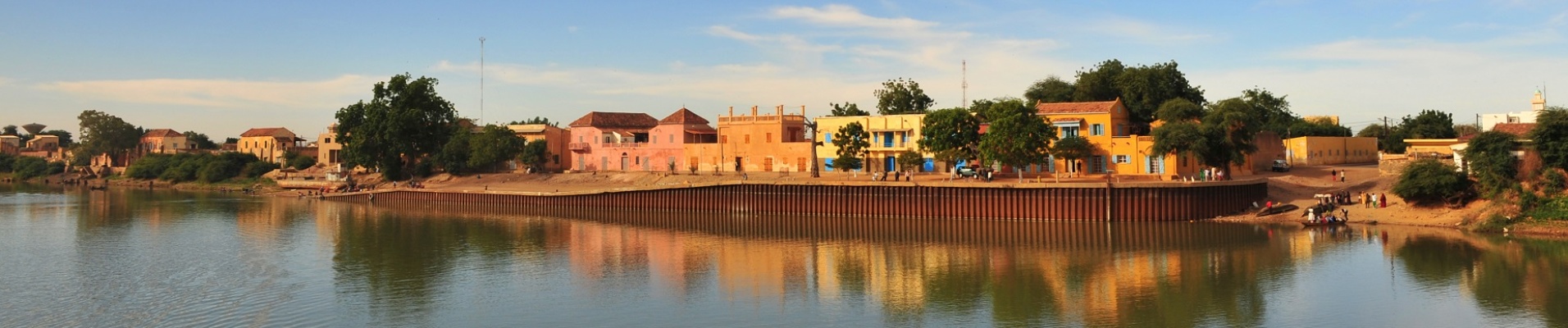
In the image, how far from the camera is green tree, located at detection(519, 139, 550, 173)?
88.2 m

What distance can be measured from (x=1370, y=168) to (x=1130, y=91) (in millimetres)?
14279

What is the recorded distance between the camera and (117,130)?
126312mm

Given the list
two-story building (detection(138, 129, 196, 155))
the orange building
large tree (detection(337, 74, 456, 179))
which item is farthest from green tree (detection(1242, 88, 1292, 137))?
two-story building (detection(138, 129, 196, 155))

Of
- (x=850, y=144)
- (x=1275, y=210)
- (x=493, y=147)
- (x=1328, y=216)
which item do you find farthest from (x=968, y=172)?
(x=493, y=147)

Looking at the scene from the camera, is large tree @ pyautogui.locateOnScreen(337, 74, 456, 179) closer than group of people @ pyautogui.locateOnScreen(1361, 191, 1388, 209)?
No

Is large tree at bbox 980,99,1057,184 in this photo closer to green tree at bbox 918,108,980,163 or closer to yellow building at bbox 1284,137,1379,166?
green tree at bbox 918,108,980,163

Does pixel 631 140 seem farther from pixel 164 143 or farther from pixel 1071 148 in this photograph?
pixel 164 143

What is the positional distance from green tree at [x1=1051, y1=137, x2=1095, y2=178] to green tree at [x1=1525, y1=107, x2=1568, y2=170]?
20465mm

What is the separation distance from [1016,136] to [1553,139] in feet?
74.3

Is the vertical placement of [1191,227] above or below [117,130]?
below

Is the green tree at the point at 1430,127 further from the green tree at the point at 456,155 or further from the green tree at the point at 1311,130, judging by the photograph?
the green tree at the point at 456,155

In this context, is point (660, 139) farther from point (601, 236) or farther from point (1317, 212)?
point (1317, 212)

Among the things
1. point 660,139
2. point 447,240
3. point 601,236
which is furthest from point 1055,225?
point 660,139

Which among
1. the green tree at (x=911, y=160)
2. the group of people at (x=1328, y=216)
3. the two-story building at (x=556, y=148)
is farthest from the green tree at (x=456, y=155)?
the group of people at (x=1328, y=216)
